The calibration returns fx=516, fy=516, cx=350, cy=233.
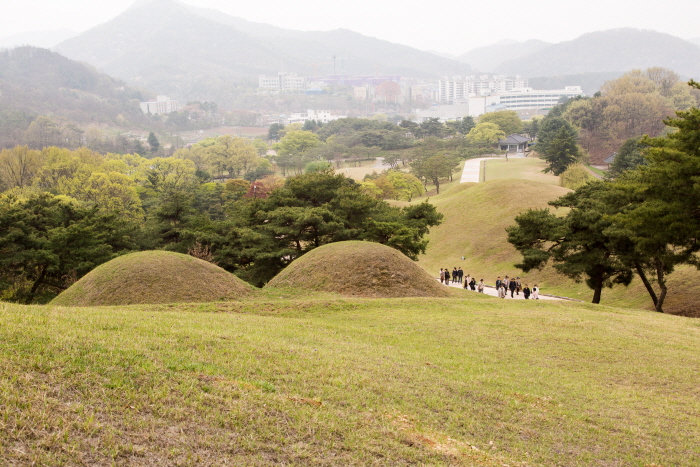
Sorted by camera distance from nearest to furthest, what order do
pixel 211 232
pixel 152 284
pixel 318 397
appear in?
pixel 318 397, pixel 152 284, pixel 211 232

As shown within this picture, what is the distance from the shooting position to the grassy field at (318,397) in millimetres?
4988

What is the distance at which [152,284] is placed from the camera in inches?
650

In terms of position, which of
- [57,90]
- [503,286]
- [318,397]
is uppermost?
[57,90]

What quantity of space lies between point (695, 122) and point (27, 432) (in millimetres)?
21903

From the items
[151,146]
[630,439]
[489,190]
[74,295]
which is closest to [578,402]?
[630,439]

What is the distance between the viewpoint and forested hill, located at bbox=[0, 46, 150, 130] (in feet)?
504

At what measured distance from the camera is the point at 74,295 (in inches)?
650

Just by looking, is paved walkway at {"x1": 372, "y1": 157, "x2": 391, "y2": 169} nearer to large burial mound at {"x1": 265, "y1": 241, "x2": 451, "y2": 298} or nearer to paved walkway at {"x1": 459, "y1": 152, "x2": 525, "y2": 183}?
paved walkway at {"x1": 459, "y1": 152, "x2": 525, "y2": 183}

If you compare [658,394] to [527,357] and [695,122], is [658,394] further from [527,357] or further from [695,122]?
[695,122]

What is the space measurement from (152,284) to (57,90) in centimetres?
19044

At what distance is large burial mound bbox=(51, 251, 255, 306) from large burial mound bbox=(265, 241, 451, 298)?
9.42 feet

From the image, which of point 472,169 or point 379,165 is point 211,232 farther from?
point 379,165

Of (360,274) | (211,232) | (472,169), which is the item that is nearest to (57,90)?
(472,169)

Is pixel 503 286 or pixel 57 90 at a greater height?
pixel 57 90
